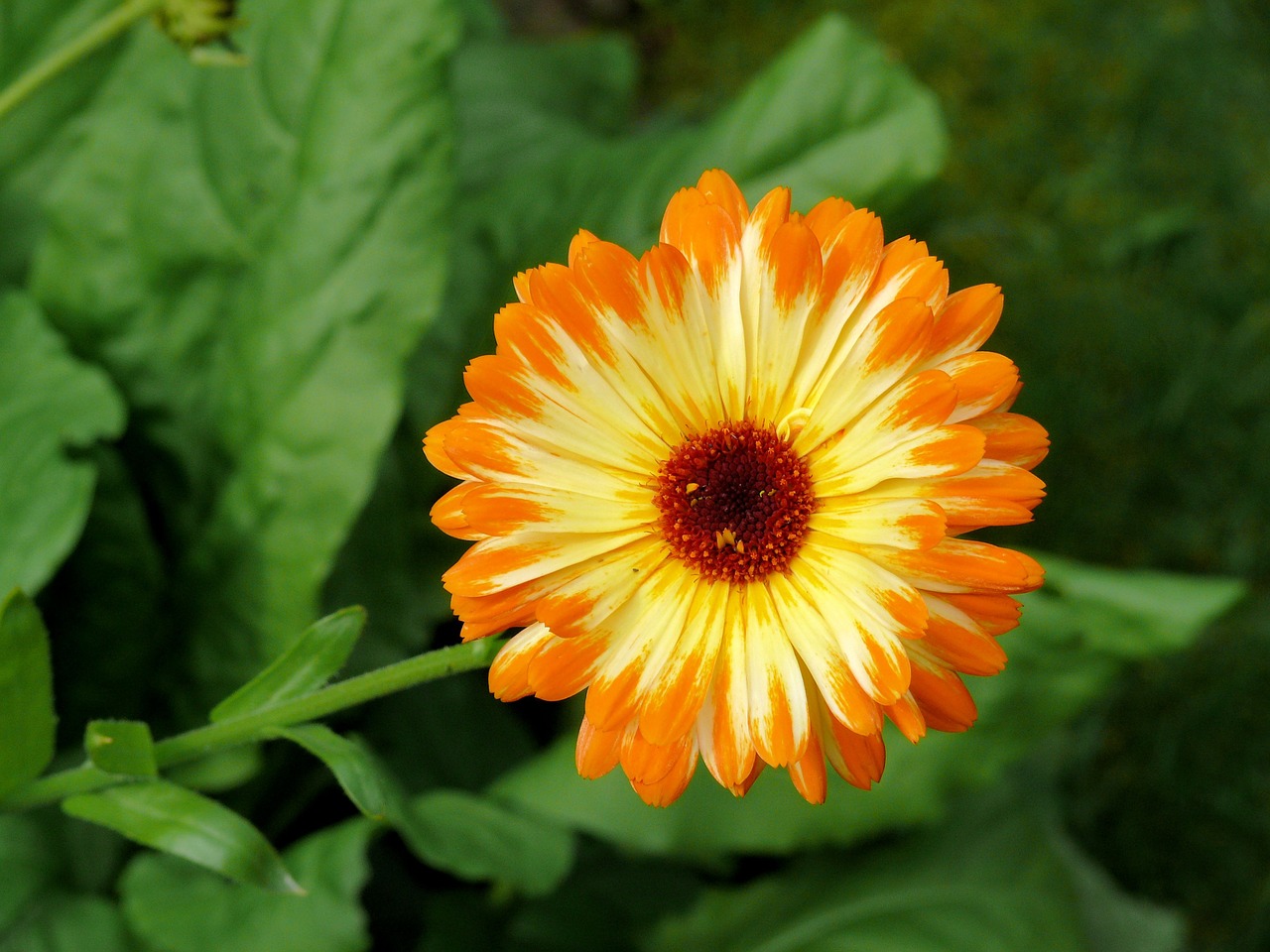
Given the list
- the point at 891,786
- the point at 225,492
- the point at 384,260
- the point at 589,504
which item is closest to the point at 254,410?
the point at 225,492

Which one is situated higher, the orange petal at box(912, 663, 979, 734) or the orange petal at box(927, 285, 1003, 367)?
the orange petal at box(927, 285, 1003, 367)

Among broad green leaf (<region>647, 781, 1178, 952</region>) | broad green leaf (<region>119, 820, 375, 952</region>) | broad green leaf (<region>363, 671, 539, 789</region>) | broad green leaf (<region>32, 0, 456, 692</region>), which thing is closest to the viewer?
broad green leaf (<region>119, 820, 375, 952</region>)

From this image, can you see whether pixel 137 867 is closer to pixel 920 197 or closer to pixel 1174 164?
pixel 920 197

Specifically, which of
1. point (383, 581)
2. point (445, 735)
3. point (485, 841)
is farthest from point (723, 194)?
point (445, 735)

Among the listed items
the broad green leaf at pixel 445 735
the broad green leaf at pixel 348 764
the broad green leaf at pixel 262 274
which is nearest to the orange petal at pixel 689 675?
the broad green leaf at pixel 348 764

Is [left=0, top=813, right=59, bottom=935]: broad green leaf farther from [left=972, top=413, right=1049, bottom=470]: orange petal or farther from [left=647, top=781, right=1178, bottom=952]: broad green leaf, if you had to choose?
[left=972, top=413, right=1049, bottom=470]: orange petal

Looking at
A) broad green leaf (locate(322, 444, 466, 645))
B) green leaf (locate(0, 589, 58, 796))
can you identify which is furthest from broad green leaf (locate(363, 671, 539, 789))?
green leaf (locate(0, 589, 58, 796))

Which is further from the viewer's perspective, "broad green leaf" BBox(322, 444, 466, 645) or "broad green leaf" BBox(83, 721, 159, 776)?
"broad green leaf" BBox(322, 444, 466, 645)

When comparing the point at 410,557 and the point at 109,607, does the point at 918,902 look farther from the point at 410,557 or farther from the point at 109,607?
the point at 109,607
